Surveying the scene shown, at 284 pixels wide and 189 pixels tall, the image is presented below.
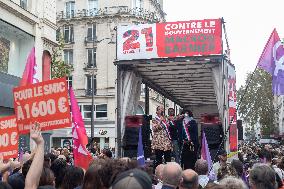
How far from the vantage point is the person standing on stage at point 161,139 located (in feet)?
40.2

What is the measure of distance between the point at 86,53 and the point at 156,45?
3509 cm

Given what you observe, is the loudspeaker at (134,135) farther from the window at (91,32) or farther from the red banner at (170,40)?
the window at (91,32)

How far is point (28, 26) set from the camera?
2217 centimetres

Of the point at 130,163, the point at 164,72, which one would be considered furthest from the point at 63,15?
the point at 130,163

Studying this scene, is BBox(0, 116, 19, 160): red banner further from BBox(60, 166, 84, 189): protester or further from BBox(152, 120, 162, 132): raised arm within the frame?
BBox(152, 120, 162, 132): raised arm

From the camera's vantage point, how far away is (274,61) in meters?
11.2

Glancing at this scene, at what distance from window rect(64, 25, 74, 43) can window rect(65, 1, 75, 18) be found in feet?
3.56

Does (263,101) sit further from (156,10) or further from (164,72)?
(164,72)

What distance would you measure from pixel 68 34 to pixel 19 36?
84.3 feet

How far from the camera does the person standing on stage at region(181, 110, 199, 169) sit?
1285 cm

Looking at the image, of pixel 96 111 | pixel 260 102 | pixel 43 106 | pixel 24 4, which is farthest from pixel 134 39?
pixel 260 102

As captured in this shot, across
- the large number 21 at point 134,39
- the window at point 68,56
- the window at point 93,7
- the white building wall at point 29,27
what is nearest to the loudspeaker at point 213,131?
the large number 21 at point 134,39

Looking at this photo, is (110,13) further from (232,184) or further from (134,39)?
(232,184)

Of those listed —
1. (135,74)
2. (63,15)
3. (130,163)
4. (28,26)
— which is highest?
(63,15)
